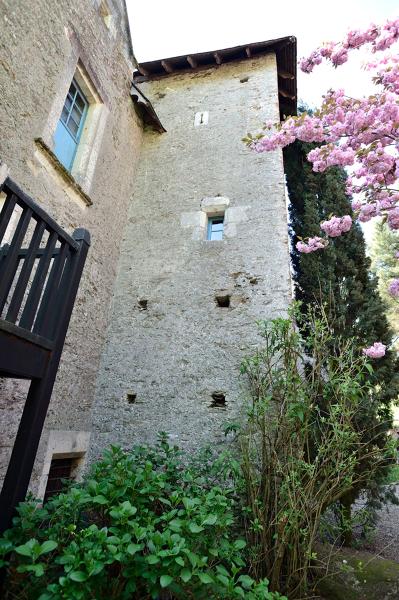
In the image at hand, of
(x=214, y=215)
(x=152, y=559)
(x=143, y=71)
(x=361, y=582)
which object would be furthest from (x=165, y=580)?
(x=143, y=71)

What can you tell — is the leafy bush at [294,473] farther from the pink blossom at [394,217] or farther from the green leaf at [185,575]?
the pink blossom at [394,217]

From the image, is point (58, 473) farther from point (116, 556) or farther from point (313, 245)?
point (313, 245)

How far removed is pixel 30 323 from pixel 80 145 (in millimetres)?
3755

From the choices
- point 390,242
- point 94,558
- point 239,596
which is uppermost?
point 390,242

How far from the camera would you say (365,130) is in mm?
3928

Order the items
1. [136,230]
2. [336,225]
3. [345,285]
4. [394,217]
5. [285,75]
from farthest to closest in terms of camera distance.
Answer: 1. [285,75]
2. [136,230]
3. [345,285]
4. [336,225]
5. [394,217]

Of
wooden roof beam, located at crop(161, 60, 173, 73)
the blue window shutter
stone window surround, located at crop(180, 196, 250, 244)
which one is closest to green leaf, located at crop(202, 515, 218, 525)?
stone window surround, located at crop(180, 196, 250, 244)

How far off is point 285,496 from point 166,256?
3.53 meters

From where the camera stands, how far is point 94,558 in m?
1.51

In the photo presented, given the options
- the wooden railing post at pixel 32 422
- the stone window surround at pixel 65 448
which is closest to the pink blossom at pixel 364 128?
the wooden railing post at pixel 32 422

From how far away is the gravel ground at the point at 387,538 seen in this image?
12.7 feet

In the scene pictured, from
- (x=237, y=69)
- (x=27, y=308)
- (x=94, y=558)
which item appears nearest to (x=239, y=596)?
Result: (x=94, y=558)

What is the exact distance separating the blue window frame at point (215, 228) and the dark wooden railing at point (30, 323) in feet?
10.6

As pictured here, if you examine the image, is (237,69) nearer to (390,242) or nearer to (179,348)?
(179,348)
